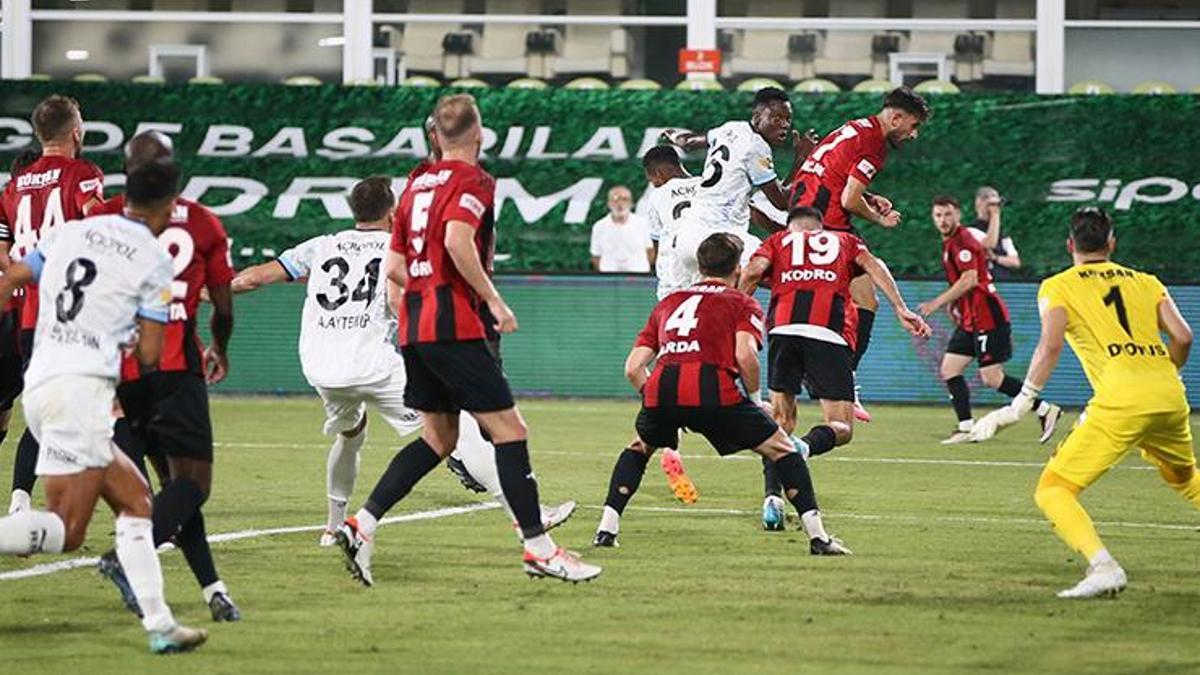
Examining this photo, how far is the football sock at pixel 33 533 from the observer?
7.44 m

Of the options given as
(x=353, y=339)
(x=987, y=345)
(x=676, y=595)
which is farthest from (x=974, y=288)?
(x=676, y=595)

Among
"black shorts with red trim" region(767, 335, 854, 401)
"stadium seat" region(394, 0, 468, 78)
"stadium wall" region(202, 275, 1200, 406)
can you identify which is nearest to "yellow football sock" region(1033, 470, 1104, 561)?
"black shorts with red trim" region(767, 335, 854, 401)

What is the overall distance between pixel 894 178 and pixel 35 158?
1412 cm

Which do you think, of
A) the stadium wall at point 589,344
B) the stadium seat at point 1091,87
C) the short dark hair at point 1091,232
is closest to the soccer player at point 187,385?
the short dark hair at point 1091,232

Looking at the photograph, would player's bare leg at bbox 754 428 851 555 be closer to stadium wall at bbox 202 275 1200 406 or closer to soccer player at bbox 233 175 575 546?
soccer player at bbox 233 175 575 546

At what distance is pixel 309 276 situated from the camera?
36.0 feet

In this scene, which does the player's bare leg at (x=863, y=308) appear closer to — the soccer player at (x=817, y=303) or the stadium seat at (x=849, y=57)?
the soccer player at (x=817, y=303)

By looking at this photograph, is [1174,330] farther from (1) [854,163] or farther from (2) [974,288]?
(2) [974,288]

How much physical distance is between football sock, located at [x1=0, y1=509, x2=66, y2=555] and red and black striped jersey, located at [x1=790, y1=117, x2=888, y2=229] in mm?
6497

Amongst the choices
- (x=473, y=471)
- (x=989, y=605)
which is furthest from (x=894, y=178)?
(x=989, y=605)

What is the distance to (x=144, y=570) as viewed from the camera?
24.7 ft

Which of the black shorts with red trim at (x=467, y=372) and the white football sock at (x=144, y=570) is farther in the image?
the black shorts with red trim at (x=467, y=372)

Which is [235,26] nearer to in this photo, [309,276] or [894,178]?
[894,178]

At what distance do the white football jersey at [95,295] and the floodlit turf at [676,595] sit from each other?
110 centimetres
